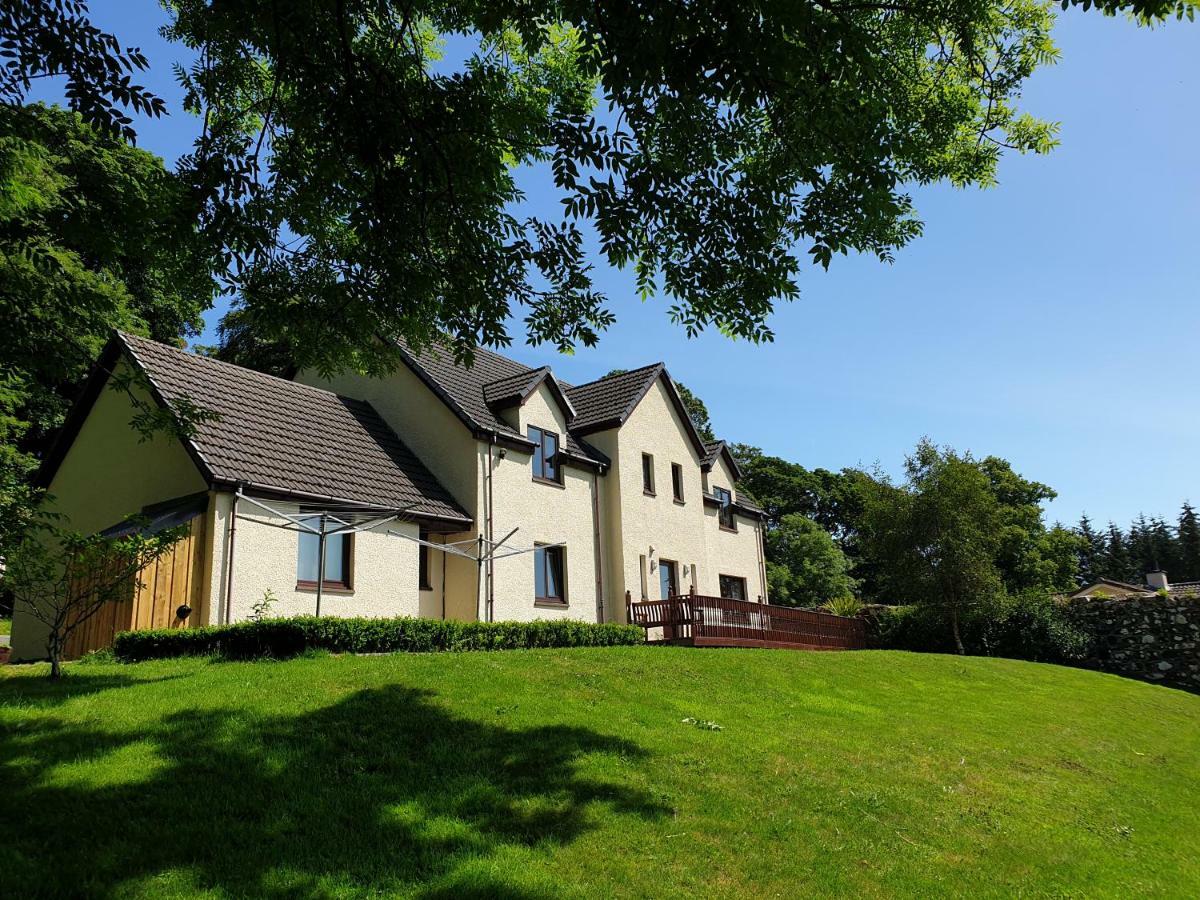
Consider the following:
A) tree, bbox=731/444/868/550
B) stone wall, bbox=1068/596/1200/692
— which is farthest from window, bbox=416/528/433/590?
tree, bbox=731/444/868/550

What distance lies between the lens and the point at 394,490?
19.2 metres

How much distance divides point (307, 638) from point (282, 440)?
21.9ft

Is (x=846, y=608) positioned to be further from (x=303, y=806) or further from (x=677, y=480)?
(x=303, y=806)

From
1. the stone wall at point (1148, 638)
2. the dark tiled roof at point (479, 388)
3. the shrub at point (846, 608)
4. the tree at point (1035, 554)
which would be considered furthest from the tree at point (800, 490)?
the dark tiled roof at point (479, 388)

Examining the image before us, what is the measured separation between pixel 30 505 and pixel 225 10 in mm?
6985

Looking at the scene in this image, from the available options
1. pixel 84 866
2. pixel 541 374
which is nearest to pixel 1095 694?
pixel 541 374

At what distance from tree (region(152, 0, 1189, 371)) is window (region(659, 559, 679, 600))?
18.0 metres

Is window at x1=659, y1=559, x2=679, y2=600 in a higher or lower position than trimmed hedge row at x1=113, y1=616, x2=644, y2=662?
higher

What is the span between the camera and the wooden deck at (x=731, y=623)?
2114 cm

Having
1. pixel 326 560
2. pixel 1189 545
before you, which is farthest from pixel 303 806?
pixel 1189 545

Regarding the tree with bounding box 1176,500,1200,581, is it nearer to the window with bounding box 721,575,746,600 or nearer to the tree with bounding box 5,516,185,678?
the window with bounding box 721,575,746,600

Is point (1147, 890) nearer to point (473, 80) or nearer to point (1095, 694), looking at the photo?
point (473, 80)

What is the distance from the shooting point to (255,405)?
1862 cm

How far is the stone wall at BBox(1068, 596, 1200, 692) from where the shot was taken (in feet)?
91.8
